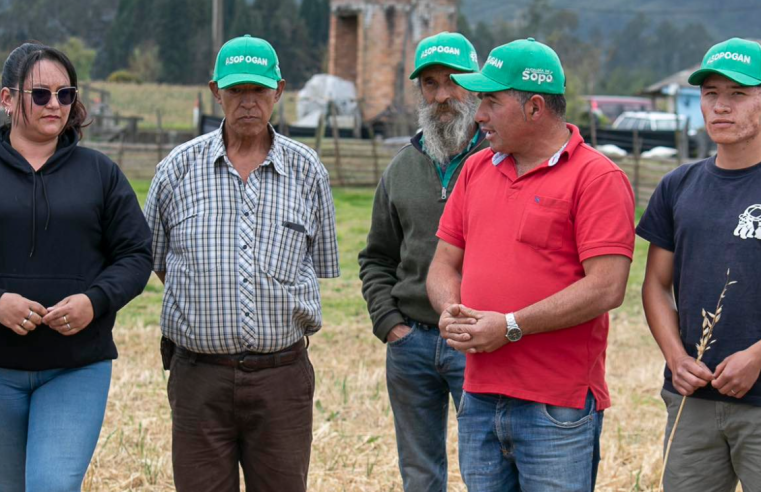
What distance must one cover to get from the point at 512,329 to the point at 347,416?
3.62 m

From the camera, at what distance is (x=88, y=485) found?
5590 mm

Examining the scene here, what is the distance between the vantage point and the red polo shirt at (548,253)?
3.68 m

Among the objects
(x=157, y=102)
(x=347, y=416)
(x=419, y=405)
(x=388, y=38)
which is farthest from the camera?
(x=157, y=102)

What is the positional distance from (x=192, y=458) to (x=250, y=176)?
3.87 feet

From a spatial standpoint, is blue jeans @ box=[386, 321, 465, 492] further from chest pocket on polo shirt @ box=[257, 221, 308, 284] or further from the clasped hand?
the clasped hand

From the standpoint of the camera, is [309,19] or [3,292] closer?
[3,292]

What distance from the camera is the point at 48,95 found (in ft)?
13.3

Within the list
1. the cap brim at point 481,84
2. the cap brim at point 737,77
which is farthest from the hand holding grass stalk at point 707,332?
the cap brim at point 481,84

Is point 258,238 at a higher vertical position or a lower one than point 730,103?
lower

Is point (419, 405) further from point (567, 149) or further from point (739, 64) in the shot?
point (739, 64)

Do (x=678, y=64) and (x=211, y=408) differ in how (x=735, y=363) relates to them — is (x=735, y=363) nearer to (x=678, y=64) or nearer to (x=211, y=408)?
(x=211, y=408)

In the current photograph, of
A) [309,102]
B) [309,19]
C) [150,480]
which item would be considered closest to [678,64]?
[309,19]

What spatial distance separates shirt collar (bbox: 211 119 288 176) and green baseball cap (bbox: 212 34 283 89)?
0.24 metres

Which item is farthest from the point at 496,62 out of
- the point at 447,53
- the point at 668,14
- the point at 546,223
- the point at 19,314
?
the point at 668,14
